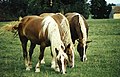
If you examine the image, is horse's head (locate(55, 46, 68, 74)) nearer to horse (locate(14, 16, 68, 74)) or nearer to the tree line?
horse (locate(14, 16, 68, 74))

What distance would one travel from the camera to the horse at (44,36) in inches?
436

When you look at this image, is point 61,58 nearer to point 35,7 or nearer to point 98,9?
point 35,7

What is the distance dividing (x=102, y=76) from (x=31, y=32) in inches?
103

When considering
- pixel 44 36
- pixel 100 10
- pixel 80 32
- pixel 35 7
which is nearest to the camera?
pixel 44 36

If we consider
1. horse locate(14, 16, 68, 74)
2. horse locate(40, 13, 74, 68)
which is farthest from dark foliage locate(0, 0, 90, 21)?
horse locate(40, 13, 74, 68)

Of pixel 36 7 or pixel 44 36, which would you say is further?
pixel 36 7

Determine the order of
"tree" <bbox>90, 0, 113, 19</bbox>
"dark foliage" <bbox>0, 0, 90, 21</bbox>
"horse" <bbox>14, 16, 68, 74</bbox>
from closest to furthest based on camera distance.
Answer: "horse" <bbox>14, 16, 68, 74</bbox> → "dark foliage" <bbox>0, 0, 90, 21</bbox> → "tree" <bbox>90, 0, 113, 19</bbox>

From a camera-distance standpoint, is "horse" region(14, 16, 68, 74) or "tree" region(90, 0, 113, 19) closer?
"horse" region(14, 16, 68, 74)

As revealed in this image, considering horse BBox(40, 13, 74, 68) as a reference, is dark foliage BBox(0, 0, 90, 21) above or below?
below

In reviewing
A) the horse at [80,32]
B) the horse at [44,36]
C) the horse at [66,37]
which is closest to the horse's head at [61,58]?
the horse at [44,36]

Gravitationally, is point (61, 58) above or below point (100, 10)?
above

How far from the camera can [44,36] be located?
11656 millimetres

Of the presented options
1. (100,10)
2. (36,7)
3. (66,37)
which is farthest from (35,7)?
(66,37)

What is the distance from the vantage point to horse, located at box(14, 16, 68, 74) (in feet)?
36.4
